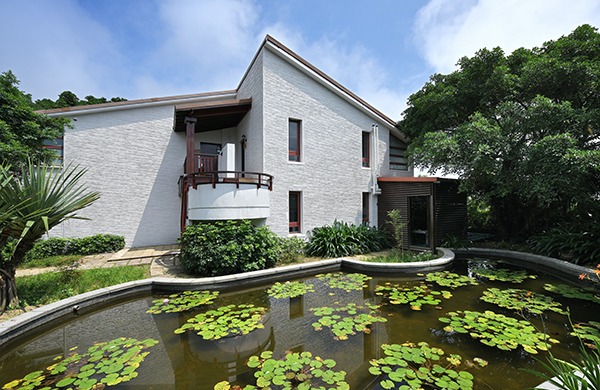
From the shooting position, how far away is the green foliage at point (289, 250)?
24.9ft

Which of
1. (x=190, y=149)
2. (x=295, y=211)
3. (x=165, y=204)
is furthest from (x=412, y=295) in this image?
(x=165, y=204)

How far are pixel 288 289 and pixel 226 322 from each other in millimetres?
1897

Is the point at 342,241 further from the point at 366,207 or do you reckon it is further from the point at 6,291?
the point at 6,291

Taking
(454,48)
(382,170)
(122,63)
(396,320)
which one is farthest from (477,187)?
(122,63)

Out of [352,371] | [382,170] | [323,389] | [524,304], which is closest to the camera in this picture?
[323,389]

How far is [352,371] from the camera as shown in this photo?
2.89 meters

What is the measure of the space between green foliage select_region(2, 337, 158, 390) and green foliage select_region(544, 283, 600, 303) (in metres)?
8.01

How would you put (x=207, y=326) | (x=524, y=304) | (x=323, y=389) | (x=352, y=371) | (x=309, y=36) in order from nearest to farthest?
(x=323, y=389) → (x=352, y=371) → (x=207, y=326) → (x=524, y=304) → (x=309, y=36)

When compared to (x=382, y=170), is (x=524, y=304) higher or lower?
lower

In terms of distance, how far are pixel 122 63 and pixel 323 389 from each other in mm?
10304

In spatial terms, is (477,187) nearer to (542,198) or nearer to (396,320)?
(542,198)

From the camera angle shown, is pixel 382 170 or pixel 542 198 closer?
pixel 542 198

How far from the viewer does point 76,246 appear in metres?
8.34

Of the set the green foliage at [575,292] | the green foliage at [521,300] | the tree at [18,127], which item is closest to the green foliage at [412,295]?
the green foliage at [521,300]
